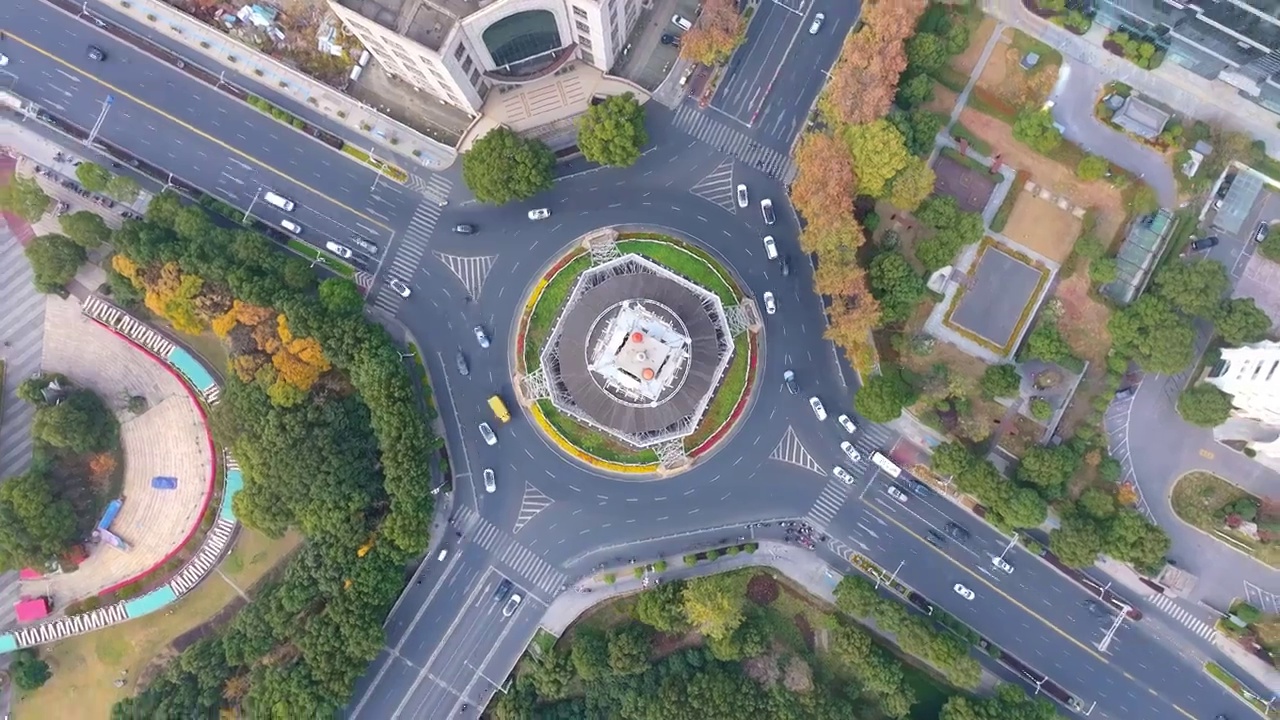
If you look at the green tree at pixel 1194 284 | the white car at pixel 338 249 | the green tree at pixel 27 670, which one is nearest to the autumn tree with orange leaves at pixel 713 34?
the white car at pixel 338 249

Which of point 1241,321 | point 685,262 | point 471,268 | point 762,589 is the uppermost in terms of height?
point 1241,321

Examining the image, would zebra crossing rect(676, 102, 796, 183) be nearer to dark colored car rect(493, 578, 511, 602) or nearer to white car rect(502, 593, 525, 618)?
dark colored car rect(493, 578, 511, 602)

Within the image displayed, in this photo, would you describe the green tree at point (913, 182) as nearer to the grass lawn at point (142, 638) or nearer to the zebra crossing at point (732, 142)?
the zebra crossing at point (732, 142)

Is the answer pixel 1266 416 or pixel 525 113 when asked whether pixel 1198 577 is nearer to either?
pixel 1266 416

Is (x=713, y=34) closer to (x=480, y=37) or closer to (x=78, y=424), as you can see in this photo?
(x=480, y=37)

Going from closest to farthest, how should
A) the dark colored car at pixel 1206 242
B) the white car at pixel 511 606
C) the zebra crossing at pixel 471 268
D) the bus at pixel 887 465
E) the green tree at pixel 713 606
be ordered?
the green tree at pixel 713 606, the dark colored car at pixel 1206 242, the bus at pixel 887 465, the white car at pixel 511 606, the zebra crossing at pixel 471 268

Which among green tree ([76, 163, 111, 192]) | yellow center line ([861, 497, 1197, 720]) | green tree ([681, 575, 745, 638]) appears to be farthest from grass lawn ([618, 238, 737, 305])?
green tree ([76, 163, 111, 192])

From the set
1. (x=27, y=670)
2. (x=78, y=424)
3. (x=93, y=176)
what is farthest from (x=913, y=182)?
(x=27, y=670)
